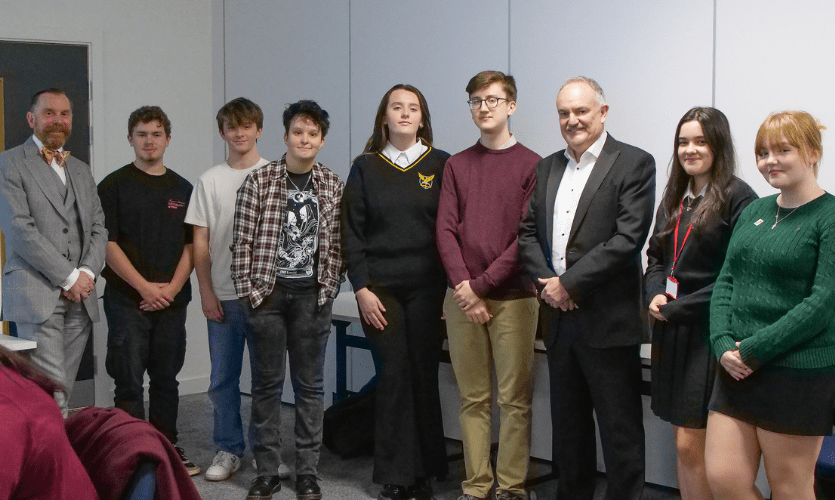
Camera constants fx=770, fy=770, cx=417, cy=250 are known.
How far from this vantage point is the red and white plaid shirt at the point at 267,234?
3117 mm

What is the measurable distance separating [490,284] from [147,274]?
177 cm

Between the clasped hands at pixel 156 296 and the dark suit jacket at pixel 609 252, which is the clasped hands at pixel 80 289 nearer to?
the clasped hands at pixel 156 296

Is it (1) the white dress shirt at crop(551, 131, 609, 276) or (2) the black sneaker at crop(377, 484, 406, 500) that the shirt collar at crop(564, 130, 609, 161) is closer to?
(1) the white dress shirt at crop(551, 131, 609, 276)

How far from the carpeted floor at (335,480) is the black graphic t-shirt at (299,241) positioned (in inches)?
34.9

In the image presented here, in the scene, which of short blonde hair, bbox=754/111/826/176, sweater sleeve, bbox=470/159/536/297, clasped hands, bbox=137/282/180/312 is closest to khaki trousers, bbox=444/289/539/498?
sweater sleeve, bbox=470/159/536/297

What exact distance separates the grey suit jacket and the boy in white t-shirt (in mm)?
495

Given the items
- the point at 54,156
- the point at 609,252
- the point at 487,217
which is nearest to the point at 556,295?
the point at 609,252

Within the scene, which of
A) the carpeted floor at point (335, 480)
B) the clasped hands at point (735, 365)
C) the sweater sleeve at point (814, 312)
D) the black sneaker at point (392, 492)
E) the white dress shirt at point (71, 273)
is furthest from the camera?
the white dress shirt at point (71, 273)

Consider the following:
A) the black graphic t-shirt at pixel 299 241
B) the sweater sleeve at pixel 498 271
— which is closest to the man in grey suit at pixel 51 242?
the black graphic t-shirt at pixel 299 241

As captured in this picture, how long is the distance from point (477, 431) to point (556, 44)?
179 cm

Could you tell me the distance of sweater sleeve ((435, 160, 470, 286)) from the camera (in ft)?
9.72

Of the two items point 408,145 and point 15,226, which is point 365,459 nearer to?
point 408,145

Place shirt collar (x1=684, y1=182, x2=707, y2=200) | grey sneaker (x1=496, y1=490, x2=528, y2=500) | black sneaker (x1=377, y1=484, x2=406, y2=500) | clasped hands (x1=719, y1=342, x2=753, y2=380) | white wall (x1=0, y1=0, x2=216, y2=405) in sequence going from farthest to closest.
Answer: white wall (x1=0, y1=0, x2=216, y2=405), black sneaker (x1=377, y1=484, x2=406, y2=500), grey sneaker (x1=496, y1=490, x2=528, y2=500), shirt collar (x1=684, y1=182, x2=707, y2=200), clasped hands (x1=719, y1=342, x2=753, y2=380)

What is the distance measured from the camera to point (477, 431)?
3.05 meters
